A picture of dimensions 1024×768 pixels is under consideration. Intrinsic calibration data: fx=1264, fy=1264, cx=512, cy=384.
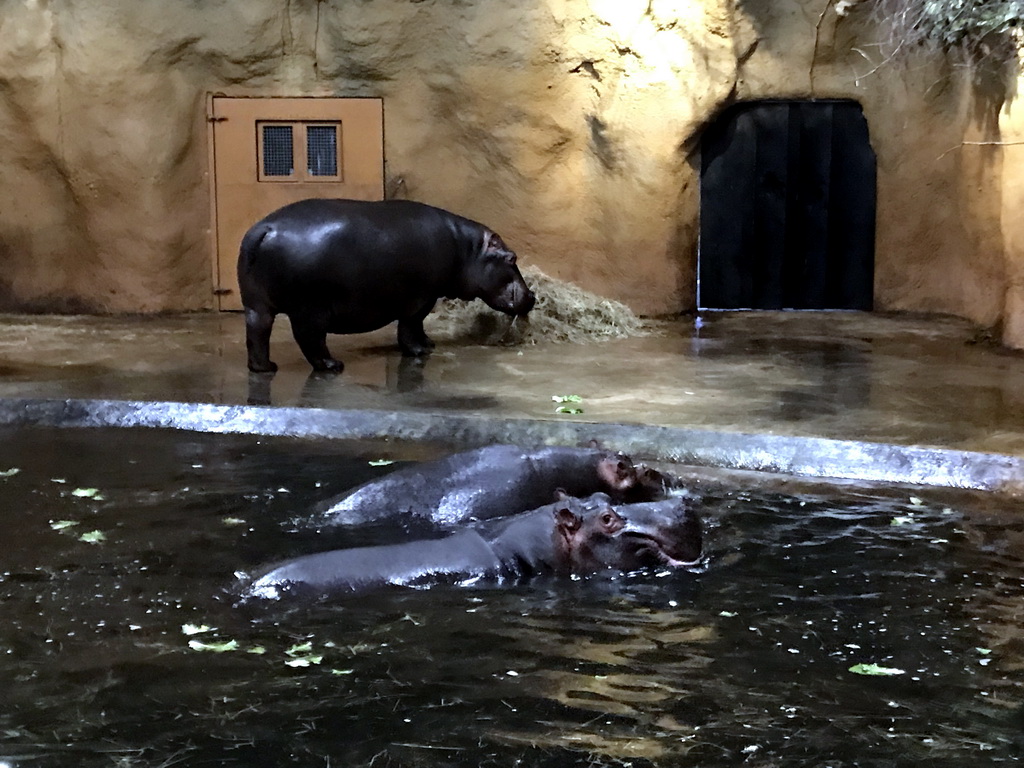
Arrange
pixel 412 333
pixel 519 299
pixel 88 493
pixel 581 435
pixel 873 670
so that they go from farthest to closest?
pixel 519 299, pixel 412 333, pixel 581 435, pixel 88 493, pixel 873 670

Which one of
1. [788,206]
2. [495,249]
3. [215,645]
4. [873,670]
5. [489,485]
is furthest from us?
[788,206]

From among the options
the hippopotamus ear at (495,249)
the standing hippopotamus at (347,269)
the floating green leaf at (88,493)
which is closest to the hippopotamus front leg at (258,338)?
the standing hippopotamus at (347,269)

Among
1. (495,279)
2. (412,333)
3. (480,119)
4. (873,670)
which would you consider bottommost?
(873,670)

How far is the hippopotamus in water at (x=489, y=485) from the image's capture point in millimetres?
4445

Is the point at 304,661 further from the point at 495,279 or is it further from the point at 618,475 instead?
the point at 495,279

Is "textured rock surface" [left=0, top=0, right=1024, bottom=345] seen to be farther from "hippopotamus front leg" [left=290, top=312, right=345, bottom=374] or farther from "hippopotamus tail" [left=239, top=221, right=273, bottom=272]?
"hippopotamus tail" [left=239, top=221, right=273, bottom=272]

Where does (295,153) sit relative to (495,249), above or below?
above

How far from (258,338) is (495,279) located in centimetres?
180

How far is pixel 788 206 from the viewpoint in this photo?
34.8 ft

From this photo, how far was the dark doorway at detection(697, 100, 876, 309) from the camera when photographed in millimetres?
10422

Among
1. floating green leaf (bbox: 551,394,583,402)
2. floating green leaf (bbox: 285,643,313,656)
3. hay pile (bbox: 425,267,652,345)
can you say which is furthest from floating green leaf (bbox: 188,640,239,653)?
hay pile (bbox: 425,267,652,345)

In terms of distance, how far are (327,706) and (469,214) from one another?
7.60 metres

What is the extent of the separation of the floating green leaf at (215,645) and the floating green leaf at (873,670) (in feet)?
5.08

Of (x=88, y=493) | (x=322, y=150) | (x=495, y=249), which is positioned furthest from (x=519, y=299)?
(x=88, y=493)
